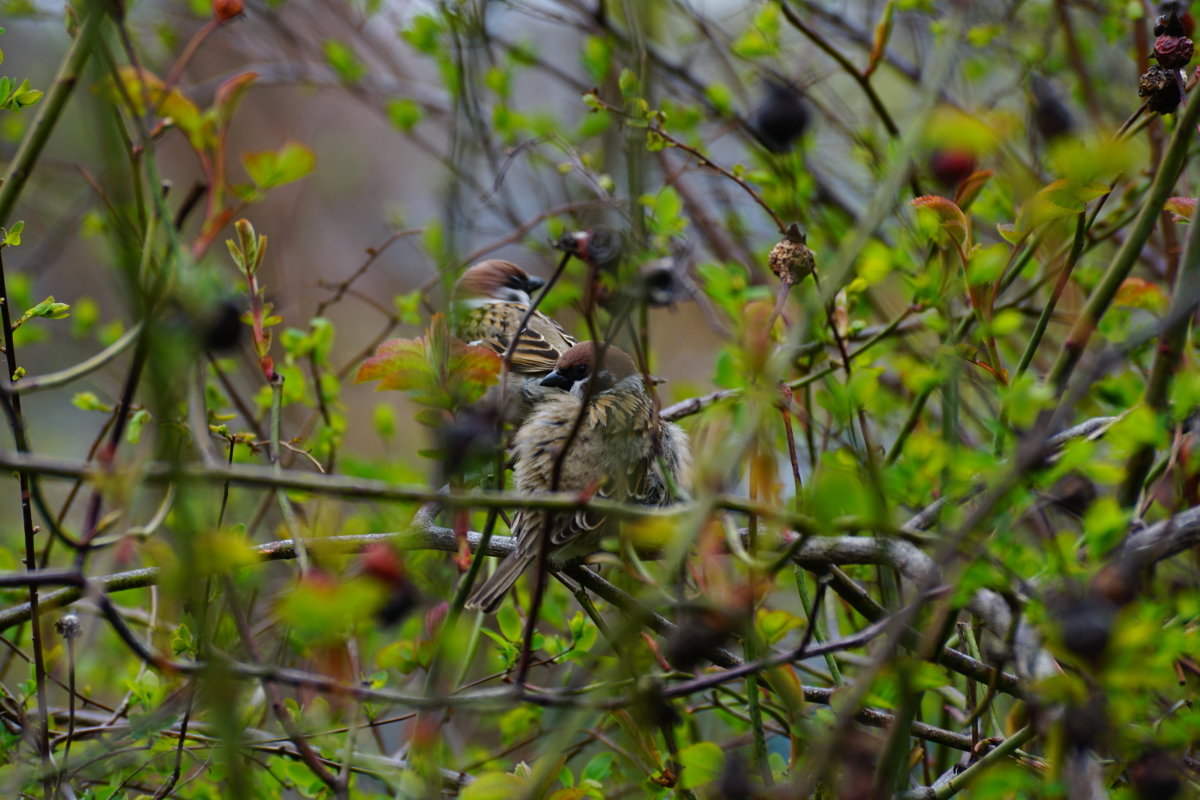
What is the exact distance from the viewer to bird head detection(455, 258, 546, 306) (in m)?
4.56

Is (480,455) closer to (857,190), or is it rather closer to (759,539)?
(759,539)

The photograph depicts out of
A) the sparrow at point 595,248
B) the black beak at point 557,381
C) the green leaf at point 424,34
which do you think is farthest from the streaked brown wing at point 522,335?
the sparrow at point 595,248

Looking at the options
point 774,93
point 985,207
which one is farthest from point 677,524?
point 985,207

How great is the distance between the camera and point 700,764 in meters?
1.66

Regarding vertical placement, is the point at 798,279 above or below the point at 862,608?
above

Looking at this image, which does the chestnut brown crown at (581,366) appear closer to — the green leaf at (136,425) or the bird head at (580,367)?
the bird head at (580,367)

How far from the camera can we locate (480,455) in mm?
1503

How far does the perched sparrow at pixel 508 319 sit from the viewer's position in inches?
140

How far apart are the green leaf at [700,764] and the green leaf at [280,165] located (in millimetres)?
1333

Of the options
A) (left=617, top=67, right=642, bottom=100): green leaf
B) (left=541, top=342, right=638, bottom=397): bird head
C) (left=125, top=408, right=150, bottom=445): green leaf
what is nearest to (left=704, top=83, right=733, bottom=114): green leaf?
(left=617, top=67, right=642, bottom=100): green leaf

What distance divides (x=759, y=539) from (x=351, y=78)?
9.99 ft

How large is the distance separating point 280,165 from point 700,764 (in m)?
1.40

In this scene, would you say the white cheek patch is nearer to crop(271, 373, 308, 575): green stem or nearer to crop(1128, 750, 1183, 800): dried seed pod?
crop(271, 373, 308, 575): green stem

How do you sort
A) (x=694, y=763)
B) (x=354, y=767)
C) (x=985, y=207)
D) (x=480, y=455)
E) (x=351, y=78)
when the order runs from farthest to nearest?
(x=351, y=78) → (x=985, y=207) → (x=354, y=767) → (x=694, y=763) → (x=480, y=455)
